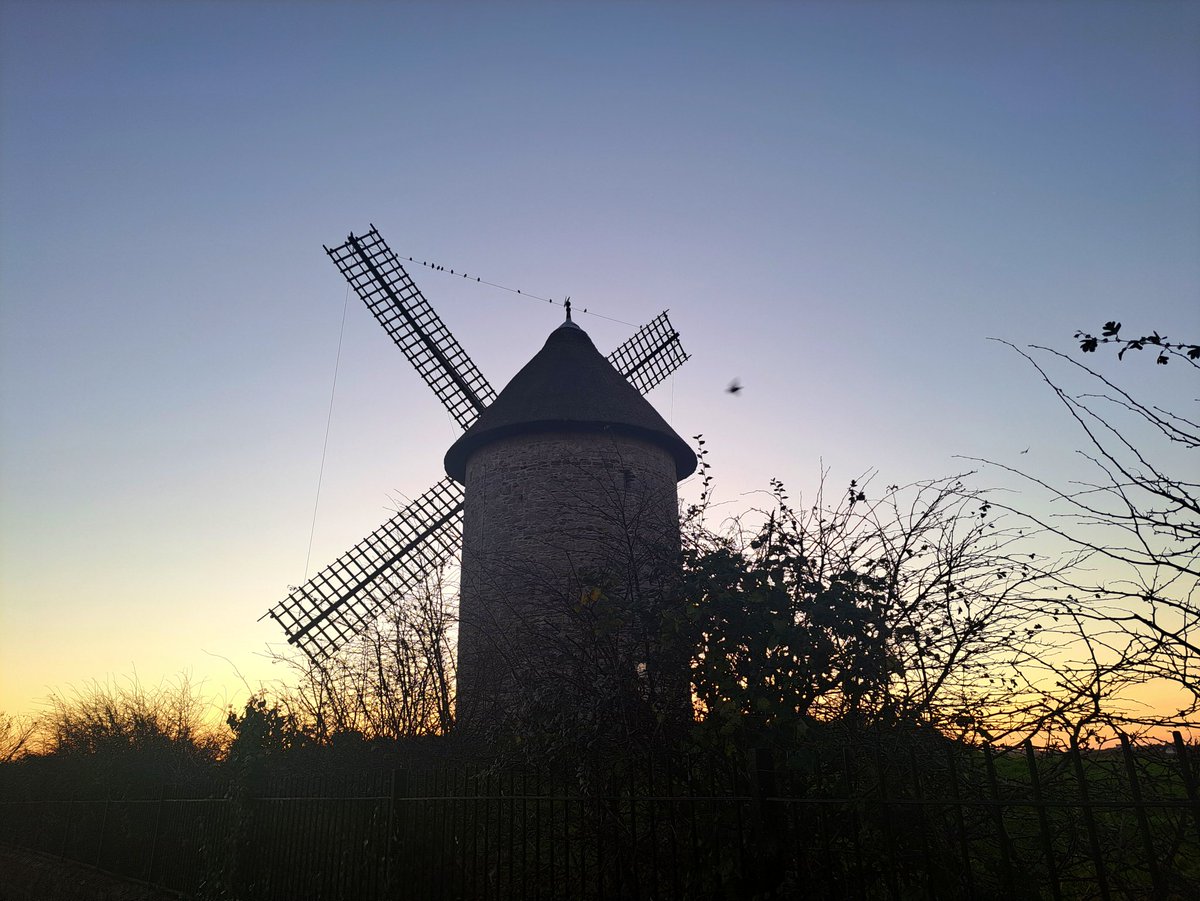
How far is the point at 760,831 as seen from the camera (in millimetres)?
3693

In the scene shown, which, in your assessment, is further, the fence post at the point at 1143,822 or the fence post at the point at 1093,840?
the fence post at the point at 1093,840

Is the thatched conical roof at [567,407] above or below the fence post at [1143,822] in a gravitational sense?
above

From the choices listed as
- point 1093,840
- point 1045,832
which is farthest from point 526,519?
point 1093,840

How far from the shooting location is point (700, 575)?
16.7ft

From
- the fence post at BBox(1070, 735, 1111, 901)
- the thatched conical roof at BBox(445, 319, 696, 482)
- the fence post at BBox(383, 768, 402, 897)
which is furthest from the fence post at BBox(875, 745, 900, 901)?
the thatched conical roof at BBox(445, 319, 696, 482)

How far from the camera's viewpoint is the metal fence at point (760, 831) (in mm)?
2916

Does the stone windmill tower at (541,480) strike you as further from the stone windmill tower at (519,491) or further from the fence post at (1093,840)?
the fence post at (1093,840)

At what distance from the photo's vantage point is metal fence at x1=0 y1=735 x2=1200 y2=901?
9.57 ft

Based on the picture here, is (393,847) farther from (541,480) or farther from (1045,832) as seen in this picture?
(541,480)

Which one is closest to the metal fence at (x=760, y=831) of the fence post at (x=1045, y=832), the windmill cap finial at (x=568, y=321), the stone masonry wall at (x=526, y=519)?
the fence post at (x=1045, y=832)

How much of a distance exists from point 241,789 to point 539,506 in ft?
18.4

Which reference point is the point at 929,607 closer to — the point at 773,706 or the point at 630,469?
the point at 773,706

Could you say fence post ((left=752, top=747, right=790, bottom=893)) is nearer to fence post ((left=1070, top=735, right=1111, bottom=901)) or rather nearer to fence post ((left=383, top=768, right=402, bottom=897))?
fence post ((left=1070, top=735, right=1111, bottom=901))

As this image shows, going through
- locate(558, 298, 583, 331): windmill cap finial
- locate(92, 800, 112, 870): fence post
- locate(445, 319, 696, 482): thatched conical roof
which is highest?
locate(558, 298, 583, 331): windmill cap finial
